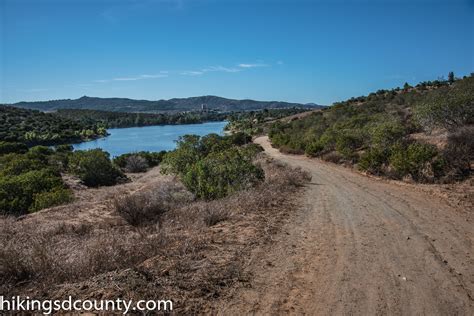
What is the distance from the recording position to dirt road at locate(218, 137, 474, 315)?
191 inches

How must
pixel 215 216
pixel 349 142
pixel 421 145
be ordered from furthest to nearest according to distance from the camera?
pixel 349 142 < pixel 421 145 < pixel 215 216

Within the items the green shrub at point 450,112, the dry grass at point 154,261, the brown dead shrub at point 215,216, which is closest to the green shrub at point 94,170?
the dry grass at point 154,261

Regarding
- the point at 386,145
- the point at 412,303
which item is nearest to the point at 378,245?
the point at 412,303

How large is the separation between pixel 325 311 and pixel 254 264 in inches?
68.8

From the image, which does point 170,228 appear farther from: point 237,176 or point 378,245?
point 237,176

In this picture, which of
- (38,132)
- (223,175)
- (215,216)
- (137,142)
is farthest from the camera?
(38,132)

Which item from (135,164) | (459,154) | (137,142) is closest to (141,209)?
(459,154)

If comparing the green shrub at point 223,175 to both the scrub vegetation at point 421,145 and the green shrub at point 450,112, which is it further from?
the green shrub at point 450,112

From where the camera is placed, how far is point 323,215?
9.87m

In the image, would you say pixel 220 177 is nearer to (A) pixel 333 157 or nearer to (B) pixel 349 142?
(A) pixel 333 157

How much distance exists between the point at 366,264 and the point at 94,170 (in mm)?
35380

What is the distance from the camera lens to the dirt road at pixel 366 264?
486 cm

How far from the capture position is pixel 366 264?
20.3ft

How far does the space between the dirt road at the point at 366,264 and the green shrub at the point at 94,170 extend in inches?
1209
